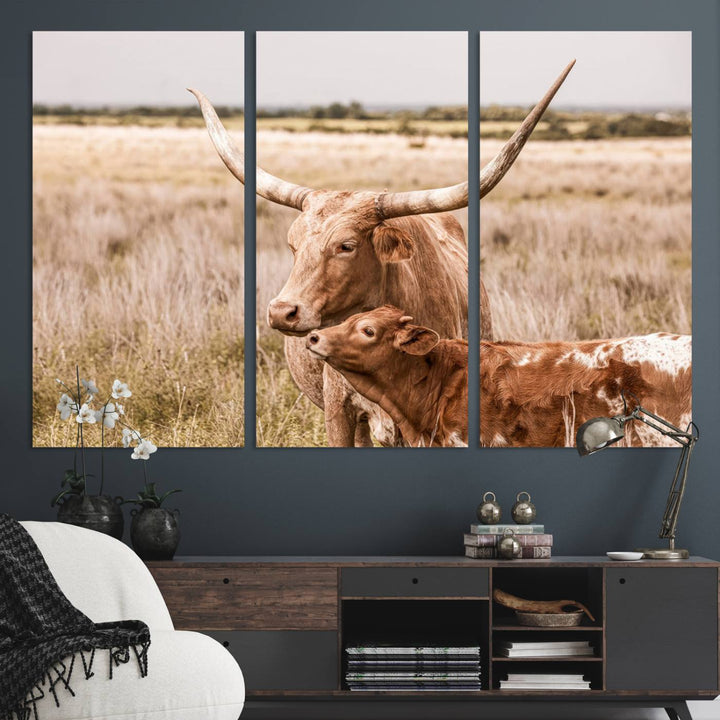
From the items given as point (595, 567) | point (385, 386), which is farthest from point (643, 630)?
point (385, 386)

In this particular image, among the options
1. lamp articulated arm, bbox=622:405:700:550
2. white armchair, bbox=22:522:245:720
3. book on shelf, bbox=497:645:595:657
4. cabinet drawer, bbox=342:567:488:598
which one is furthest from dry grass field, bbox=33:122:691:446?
white armchair, bbox=22:522:245:720

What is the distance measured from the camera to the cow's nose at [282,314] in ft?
13.2

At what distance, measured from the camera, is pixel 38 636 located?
2.86 m

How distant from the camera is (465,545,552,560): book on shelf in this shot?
12.2ft

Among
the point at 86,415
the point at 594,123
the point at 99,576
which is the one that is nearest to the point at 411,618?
the point at 99,576

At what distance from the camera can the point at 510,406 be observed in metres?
4.04

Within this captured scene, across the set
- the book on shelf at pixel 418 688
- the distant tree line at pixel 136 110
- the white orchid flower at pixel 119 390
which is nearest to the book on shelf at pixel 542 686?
the book on shelf at pixel 418 688

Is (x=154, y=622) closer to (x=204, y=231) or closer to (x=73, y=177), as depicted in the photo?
(x=204, y=231)

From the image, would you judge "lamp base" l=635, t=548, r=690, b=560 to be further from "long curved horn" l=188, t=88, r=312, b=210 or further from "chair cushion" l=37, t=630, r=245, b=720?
"long curved horn" l=188, t=88, r=312, b=210

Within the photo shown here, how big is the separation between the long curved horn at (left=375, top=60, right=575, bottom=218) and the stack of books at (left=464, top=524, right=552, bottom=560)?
1.28 metres

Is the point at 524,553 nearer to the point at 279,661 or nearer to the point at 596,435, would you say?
the point at 596,435

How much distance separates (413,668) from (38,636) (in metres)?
1.37

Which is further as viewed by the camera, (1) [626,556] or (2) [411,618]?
(2) [411,618]

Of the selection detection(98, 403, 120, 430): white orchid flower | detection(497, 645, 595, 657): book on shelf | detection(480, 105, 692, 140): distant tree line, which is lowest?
detection(497, 645, 595, 657): book on shelf
